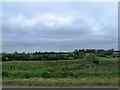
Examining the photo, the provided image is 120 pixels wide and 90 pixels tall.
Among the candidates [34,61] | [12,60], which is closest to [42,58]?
[34,61]

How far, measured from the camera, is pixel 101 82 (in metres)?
17.2

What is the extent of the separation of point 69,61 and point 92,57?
278 inches

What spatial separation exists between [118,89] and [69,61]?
36910 millimetres

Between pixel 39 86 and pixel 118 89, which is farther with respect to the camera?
pixel 39 86

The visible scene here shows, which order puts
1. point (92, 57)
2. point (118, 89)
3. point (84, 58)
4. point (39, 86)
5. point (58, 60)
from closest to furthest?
point (118, 89) → point (39, 86) → point (92, 57) → point (84, 58) → point (58, 60)

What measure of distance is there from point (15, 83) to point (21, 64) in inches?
1150

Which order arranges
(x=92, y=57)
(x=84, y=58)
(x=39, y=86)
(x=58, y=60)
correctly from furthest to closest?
1. (x=58, y=60)
2. (x=84, y=58)
3. (x=92, y=57)
4. (x=39, y=86)

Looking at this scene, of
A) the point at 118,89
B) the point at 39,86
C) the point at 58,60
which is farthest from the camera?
the point at 58,60

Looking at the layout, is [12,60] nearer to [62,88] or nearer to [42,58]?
A: [42,58]

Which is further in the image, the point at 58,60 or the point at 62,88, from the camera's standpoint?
the point at 58,60

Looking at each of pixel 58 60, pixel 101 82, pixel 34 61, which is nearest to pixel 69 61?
pixel 58 60

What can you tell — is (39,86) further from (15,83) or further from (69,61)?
(69,61)

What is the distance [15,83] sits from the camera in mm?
17359

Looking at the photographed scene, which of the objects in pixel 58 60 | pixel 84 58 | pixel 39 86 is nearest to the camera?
pixel 39 86
